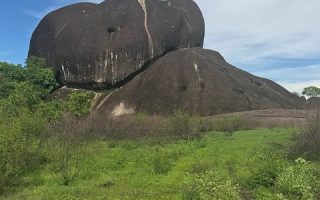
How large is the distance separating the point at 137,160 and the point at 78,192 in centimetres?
622

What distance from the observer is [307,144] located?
19828 mm

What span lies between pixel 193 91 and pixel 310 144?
23.1 metres

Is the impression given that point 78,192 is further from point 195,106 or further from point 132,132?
point 195,106

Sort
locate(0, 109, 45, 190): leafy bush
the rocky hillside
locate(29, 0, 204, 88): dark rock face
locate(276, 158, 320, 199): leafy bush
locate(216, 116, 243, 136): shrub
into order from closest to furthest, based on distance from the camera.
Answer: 1. locate(276, 158, 320, 199): leafy bush
2. locate(0, 109, 45, 190): leafy bush
3. locate(216, 116, 243, 136): shrub
4. the rocky hillside
5. locate(29, 0, 204, 88): dark rock face

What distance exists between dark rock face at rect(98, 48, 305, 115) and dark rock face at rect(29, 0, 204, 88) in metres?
2.34

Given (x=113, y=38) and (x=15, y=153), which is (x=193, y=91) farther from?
(x=15, y=153)

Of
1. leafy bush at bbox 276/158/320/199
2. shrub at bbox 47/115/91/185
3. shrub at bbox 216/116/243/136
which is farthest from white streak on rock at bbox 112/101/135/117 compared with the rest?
leafy bush at bbox 276/158/320/199

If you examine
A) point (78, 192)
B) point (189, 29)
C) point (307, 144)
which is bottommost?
point (78, 192)

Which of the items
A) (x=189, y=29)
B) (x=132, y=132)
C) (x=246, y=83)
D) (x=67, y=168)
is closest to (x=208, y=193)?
(x=67, y=168)

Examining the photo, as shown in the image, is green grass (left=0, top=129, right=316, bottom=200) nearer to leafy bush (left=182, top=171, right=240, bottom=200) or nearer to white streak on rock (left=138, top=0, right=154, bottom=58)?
leafy bush (left=182, top=171, right=240, bottom=200)

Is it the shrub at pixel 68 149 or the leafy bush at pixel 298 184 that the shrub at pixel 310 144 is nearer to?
the leafy bush at pixel 298 184

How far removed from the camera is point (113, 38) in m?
48.1

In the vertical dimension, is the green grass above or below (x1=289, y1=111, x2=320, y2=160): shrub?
below

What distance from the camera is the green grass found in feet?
48.3
